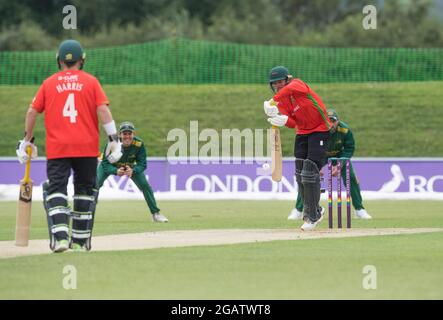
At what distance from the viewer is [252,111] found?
1388 inches

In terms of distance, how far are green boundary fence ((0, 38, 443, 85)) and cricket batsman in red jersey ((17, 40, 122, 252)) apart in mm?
26989

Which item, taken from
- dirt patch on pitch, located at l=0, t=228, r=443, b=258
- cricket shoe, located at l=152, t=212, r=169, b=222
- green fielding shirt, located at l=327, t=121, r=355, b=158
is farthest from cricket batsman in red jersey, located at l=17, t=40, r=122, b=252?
green fielding shirt, located at l=327, t=121, r=355, b=158

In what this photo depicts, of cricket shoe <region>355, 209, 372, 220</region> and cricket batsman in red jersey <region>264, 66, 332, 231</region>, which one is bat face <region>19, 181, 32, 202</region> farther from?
cricket shoe <region>355, 209, 372, 220</region>

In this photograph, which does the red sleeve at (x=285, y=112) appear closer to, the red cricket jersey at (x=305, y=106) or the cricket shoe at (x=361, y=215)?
the red cricket jersey at (x=305, y=106)

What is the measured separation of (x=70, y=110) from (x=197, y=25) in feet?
Result: 131

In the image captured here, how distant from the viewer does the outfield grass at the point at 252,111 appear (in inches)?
1314

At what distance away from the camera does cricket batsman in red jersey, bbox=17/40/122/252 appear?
40.9ft

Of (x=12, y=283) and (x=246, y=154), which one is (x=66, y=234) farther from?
(x=246, y=154)

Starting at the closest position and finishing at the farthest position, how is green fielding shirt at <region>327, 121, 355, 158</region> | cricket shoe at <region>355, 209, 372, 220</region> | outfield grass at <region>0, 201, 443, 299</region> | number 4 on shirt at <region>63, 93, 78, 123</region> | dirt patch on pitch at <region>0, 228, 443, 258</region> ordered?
outfield grass at <region>0, 201, 443, 299</region>, number 4 on shirt at <region>63, 93, 78, 123</region>, dirt patch on pitch at <region>0, 228, 443, 258</region>, green fielding shirt at <region>327, 121, 355, 158</region>, cricket shoe at <region>355, 209, 372, 220</region>

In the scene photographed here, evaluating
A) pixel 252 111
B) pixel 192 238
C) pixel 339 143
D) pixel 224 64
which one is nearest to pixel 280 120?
pixel 192 238

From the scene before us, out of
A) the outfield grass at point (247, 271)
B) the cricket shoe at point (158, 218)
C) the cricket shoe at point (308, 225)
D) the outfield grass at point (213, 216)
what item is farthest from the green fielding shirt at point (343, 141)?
the outfield grass at point (247, 271)

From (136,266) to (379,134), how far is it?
2304 cm
